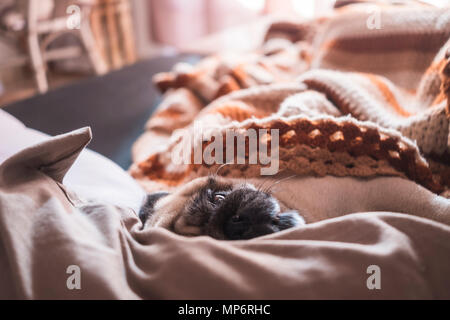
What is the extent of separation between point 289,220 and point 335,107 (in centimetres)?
33

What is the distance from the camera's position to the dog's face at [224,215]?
16.0 inches

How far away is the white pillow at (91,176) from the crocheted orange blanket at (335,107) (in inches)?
4.0

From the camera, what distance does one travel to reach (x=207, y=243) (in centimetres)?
34

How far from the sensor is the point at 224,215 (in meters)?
0.42

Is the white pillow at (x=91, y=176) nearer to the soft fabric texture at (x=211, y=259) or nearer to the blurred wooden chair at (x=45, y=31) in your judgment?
the soft fabric texture at (x=211, y=259)

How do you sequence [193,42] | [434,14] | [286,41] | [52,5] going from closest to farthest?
[434,14], [286,41], [52,5], [193,42]

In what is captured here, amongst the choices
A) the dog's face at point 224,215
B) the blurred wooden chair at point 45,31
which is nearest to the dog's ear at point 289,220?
the dog's face at point 224,215

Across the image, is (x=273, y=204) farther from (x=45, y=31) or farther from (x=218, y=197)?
(x=45, y=31)

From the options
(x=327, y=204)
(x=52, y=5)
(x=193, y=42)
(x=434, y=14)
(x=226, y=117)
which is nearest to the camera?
(x=327, y=204)

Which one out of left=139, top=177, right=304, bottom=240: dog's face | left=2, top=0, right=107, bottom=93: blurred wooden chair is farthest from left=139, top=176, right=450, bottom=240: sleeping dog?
left=2, top=0, right=107, bottom=93: blurred wooden chair

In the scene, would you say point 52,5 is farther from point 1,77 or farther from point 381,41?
point 381,41

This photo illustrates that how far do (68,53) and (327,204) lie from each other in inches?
103

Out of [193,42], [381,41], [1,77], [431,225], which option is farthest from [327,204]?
[1,77]

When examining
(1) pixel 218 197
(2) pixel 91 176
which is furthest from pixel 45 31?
(1) pixel 218 197
